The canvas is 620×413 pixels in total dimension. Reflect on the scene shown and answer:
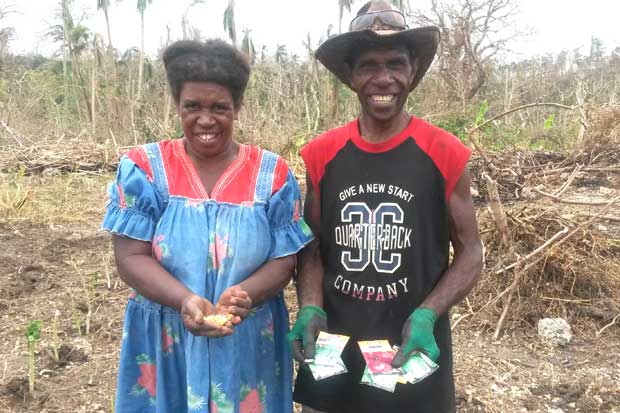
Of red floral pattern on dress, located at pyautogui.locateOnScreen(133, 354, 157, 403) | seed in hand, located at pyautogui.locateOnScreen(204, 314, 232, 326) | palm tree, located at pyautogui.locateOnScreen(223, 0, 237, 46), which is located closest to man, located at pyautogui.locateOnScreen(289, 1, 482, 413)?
seed in hand, located at pyautogui.locateOnScreen(204, 314, 232, 326)

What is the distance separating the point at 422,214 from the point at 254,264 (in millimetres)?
479

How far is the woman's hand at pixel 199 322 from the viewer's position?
4.64ft

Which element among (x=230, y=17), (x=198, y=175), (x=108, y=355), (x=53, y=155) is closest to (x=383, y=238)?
(x=198, y=175)

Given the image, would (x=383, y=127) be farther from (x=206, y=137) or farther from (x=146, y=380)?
(x=146, y=380)

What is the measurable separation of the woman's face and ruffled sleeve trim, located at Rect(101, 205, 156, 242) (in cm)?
25

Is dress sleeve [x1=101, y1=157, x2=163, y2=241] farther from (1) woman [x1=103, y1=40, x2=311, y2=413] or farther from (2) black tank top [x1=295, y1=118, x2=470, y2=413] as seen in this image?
(2) black tank top [x1=295, y1=118, x2=470, y2=413]

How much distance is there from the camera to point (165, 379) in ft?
5.40

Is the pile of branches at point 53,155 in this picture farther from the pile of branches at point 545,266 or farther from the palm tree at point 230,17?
the palm tree at point 230,17

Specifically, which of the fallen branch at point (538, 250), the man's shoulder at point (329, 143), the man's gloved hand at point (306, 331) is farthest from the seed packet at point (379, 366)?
the fallen branch at point (538, 250)

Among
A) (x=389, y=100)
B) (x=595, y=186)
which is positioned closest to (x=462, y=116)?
(x=595, y=186)

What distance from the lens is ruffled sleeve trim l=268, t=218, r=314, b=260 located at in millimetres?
1611

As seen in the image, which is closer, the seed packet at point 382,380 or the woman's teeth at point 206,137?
the seed packet at point 382,380

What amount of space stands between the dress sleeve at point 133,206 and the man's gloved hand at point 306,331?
47 centimetres

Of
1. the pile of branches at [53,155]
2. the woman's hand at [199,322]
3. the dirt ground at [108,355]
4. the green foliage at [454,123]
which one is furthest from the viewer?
the green foliage at [454,123]
